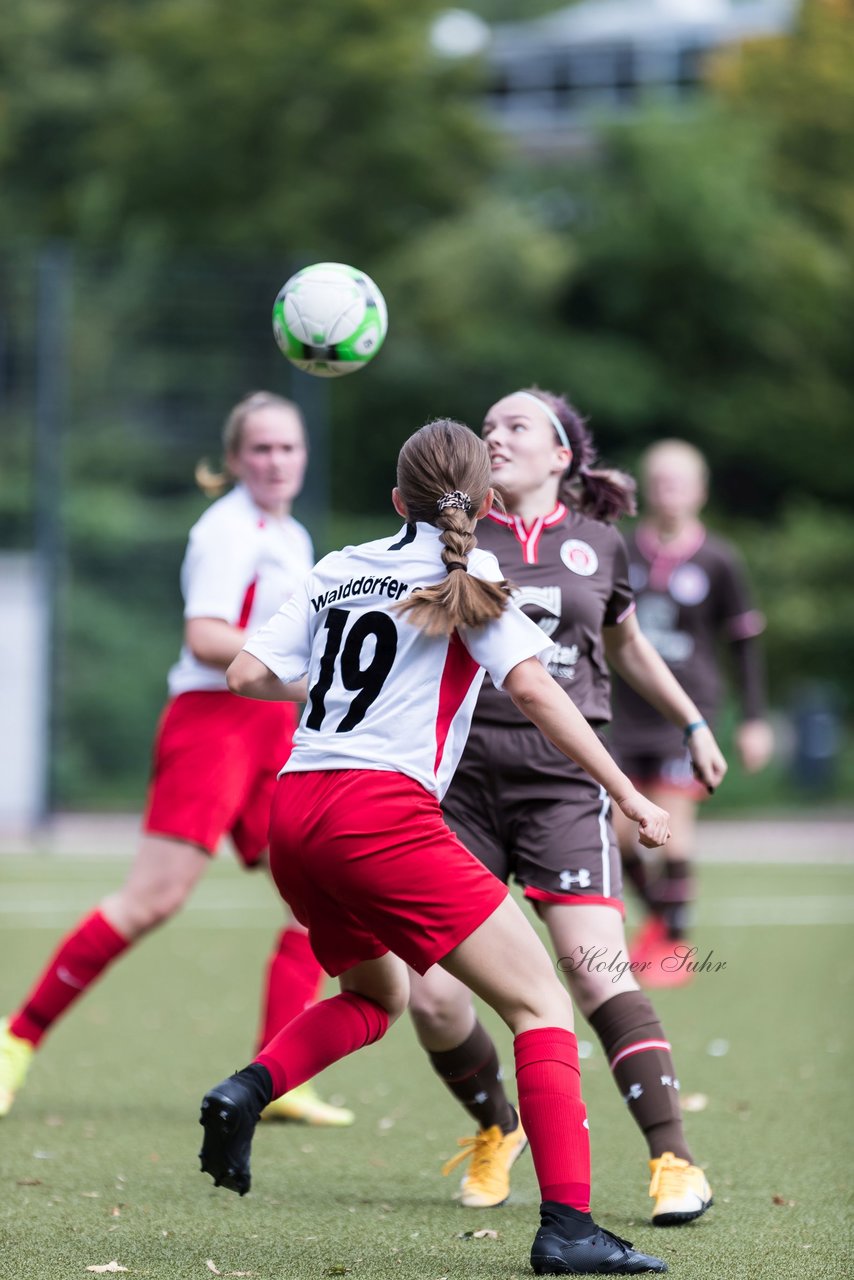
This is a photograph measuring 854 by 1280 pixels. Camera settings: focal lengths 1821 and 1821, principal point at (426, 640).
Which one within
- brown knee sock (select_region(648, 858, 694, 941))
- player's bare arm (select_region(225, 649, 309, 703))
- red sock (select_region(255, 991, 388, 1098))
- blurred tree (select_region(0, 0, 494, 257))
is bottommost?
brown knee sock (select_region(648, 858, 694, 941))

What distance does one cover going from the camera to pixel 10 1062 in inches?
221

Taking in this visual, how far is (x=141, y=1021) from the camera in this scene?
747 cm

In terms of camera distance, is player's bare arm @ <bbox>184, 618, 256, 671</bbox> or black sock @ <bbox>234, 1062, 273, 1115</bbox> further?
player's bare arm @ <bbox>184, 618, 256, 671</bbox>

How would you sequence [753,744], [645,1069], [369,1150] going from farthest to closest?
[753,744]
[369,1150]
[645,1069]

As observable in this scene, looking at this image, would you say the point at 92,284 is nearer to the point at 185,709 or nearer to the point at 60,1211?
the point at 185,709

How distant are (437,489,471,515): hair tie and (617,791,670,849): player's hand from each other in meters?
0.71

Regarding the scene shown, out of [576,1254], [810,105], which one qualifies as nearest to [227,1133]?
[576,1254]

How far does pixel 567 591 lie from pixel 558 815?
567 millimetres

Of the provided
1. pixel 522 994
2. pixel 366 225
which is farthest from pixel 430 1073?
pixel 366 225

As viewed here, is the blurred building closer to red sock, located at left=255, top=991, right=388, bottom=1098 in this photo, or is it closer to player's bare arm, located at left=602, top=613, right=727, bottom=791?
player's bare arm, located at left=602, top=613, right=727, bottom=791

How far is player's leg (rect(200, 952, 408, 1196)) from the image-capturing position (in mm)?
3775

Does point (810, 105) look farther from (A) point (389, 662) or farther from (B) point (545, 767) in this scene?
(A) point (389, 662)

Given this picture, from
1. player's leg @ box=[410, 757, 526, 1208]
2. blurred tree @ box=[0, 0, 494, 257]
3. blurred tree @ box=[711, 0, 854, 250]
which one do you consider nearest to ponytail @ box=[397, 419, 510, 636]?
player's leg @ box=[410, 757, 526, 1208]

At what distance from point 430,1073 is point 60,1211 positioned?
230 centimetres
